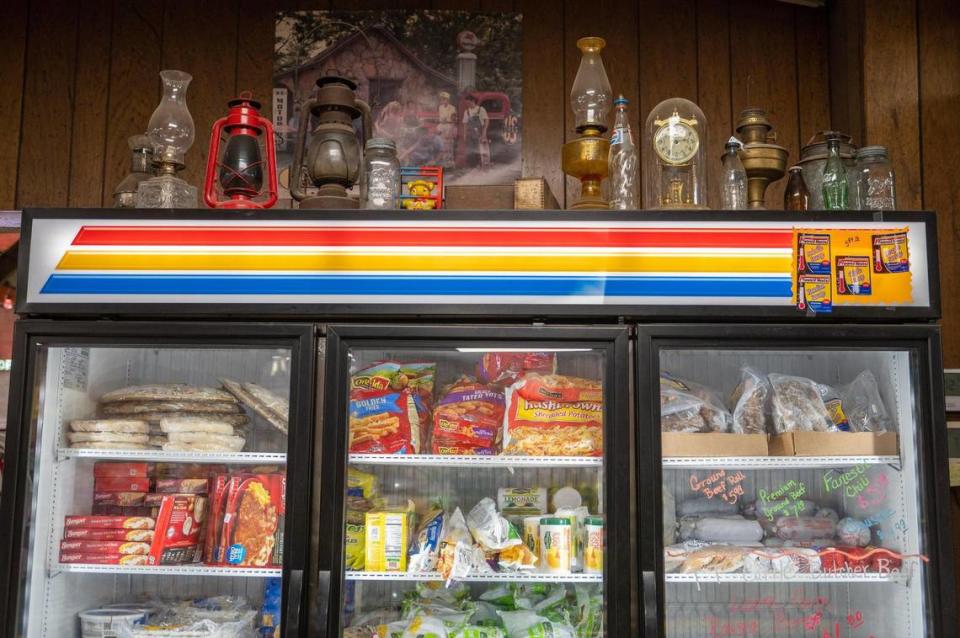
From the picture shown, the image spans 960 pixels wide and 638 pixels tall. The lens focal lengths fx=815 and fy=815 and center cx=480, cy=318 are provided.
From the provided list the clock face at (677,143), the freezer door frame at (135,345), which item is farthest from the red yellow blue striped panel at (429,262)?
the clock face at (677,143)

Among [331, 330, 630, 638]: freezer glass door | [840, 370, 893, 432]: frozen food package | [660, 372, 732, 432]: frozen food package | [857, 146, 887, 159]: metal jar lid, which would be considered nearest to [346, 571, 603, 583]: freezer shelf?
[331, 330, 630, 638]: freezer glass door

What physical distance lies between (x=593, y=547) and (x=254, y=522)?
109 centimetres

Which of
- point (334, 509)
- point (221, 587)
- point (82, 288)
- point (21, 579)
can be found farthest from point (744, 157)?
point (21, 579)

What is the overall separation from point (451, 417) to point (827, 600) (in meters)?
1.42

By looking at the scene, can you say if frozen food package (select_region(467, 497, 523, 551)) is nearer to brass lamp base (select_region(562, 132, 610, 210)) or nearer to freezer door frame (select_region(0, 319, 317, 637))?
freezer door frame (select_region(0, 319, 317, 637))

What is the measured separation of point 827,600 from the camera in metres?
2.76

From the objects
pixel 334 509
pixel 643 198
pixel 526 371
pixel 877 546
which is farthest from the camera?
pixel 643 198

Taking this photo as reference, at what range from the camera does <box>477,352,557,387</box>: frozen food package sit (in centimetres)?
280

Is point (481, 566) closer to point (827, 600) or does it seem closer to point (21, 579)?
point (827, 600)

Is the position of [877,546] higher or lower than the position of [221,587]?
higher

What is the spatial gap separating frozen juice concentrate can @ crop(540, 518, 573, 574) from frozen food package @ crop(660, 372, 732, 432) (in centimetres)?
45

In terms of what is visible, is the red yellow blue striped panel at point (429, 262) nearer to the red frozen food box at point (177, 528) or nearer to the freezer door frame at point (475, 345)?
the freezer door frame at point (475, 345)

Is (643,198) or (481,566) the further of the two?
(643,198)

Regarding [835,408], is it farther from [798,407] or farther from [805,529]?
[805,529]
